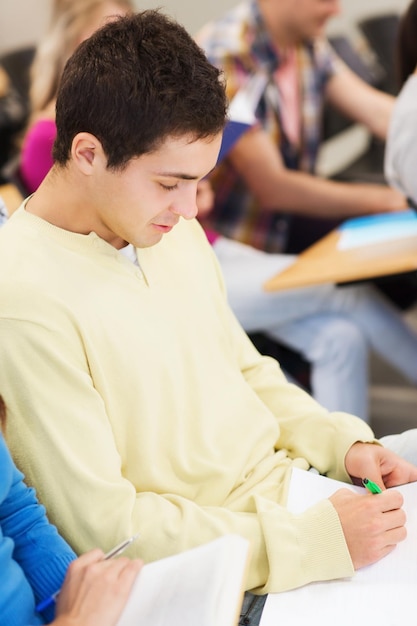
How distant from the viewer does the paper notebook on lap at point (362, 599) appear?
38.6 inches

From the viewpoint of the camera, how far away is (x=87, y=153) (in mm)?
1007

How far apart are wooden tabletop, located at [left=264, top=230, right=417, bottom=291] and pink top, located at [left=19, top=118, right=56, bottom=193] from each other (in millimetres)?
605

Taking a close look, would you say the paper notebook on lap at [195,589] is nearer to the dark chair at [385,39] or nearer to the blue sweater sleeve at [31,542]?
the blue sweater sleeve at [31,542]

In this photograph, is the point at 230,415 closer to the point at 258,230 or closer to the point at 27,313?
the point at 27,313

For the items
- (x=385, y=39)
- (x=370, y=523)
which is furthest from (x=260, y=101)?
(x=370, y=523)

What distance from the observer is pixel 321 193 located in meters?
2.51

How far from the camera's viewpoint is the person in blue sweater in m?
0.86

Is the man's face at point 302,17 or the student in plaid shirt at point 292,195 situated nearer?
the student in plaid shirt at point 292,195

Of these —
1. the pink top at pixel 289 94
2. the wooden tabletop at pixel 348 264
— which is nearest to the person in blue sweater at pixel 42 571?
the wooden tabletop at pixel 348 264

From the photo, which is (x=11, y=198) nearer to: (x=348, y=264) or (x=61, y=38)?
(x=61, y=38)

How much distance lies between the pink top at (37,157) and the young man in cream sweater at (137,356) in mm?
953

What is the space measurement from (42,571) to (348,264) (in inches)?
47.1

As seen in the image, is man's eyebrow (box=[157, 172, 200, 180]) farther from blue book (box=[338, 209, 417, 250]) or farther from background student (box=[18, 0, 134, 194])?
background student (box=[18, 0, 134, 194])

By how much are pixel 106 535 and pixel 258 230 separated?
1749 mm
